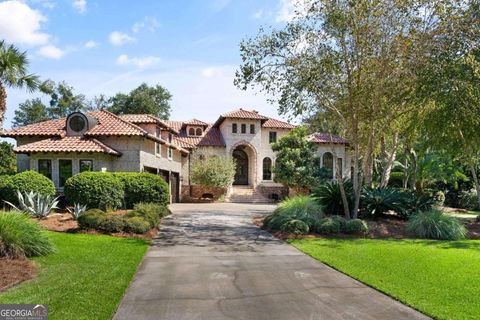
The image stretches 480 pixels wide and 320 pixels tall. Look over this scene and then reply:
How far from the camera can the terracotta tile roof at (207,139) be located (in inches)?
1474

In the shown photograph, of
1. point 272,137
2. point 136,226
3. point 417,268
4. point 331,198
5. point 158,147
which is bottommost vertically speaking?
point 417,268

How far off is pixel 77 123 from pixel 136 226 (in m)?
13.3

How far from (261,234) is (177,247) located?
3799 millimetres

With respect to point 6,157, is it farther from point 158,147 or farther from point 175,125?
point 158,147

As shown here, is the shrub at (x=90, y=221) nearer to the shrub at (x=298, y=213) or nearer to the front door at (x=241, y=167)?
the shrub at (x=298, y=213)

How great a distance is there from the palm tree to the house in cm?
502

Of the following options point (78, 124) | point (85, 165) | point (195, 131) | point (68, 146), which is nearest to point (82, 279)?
point (85, 165)

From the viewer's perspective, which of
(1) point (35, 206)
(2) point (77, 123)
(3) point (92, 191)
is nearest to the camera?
(1) point (35, 206)

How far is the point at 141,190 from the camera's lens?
20.7m

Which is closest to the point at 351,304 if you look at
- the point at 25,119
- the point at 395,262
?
the point at 395,262

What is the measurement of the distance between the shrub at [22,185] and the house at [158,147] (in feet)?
10.4

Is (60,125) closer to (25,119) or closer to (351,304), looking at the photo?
(351,304)

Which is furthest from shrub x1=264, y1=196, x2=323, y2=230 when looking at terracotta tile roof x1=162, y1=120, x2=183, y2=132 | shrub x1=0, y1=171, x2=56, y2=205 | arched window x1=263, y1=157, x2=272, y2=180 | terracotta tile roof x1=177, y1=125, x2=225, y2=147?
terracotta tile roof x1=162, y1=120, x2=183, y2=132

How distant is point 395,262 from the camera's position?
9.66 m
